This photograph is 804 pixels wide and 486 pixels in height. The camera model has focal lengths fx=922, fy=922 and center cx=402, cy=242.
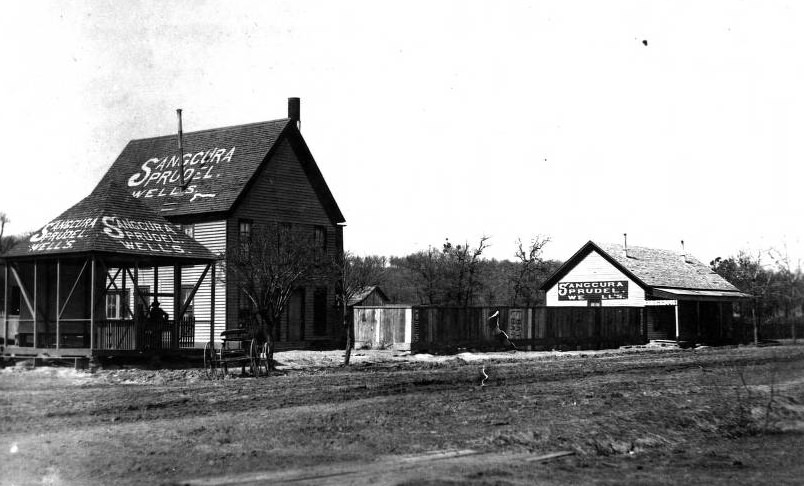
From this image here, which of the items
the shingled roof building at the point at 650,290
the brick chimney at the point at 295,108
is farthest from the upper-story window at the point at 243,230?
the shingled roof building at the point at 650,290

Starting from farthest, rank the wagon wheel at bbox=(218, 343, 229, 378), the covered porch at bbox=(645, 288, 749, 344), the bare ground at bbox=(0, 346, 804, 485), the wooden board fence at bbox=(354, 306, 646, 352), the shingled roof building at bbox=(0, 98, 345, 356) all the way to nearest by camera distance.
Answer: the covered porch at bbox=(645, 288, 749, 344) → the wooden board fence at bbox=(354, 306, 646, 352) → the shingled roof building at bbox=(0, 98, 345, 356) → the wagon wheel at bbox=(218, 343, 229, 378) → the bare ground at bbox=(0, 346, 804, 485)

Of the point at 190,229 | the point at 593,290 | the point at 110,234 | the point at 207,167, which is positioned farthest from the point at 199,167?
the point at 593,290

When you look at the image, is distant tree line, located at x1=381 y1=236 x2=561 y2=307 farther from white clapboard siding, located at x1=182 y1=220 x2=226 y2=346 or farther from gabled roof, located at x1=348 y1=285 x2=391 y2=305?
white clapboard siding, located at x1=182 y1=220 x2=226 y2=346

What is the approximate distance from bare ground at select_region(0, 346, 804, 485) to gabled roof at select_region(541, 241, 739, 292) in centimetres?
2738

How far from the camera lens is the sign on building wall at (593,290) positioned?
170ft

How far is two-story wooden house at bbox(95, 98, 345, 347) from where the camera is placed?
35094 millimetres

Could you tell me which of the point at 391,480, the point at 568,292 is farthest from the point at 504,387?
the point at 568,292

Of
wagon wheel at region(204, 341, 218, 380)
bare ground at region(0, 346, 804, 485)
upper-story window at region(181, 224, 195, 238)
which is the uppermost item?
upper-story window at region(181, 224, 195, 238)

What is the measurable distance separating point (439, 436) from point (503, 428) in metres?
1.27

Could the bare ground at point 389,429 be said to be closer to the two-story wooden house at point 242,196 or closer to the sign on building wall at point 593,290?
the two-story wooden house at point 242,196

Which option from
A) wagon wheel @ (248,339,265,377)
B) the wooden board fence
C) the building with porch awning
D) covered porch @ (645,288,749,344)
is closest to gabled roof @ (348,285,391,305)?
covered porch @ (645,288,749,344)

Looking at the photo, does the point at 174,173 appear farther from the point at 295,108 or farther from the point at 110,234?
the point at 110,234

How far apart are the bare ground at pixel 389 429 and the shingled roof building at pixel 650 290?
26.4 m

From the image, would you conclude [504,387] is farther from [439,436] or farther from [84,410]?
[84,410]
